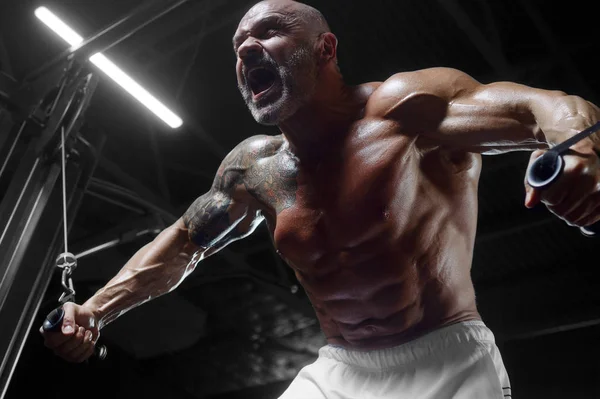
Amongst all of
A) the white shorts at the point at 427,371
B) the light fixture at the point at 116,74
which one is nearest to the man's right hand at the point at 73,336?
the white shorts at the point at 427,371

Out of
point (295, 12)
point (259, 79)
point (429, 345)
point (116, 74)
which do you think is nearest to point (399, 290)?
point (429, 345)

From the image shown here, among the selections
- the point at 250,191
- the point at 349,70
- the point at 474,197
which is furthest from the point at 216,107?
the point at 474,197

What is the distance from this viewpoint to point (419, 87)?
4.18 feet

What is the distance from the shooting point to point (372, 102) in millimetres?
1379

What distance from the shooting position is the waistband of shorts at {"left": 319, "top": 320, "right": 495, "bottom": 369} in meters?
1.30

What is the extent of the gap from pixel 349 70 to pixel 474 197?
6.72 feet

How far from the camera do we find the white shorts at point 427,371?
1257 mm

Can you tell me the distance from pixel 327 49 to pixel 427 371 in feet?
2.23

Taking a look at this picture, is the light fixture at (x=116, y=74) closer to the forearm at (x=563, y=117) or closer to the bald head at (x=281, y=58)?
the bald head at (x=281, y=58)

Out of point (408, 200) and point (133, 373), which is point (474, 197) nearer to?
point (408, 200)

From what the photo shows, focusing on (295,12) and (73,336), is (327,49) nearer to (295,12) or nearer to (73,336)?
(295,12)

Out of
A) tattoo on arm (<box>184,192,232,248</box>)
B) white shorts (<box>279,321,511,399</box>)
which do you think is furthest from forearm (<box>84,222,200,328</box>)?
white shorts (<box>279,321,511,399</box>)

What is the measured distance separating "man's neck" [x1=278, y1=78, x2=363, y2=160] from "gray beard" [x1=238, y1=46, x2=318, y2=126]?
3 cm

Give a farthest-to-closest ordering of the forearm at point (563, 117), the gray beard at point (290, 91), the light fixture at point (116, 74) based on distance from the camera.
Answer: the light fixture at point (116, 74)
the gray beard at point (290, 91)
the forearm at point (563, 117)
